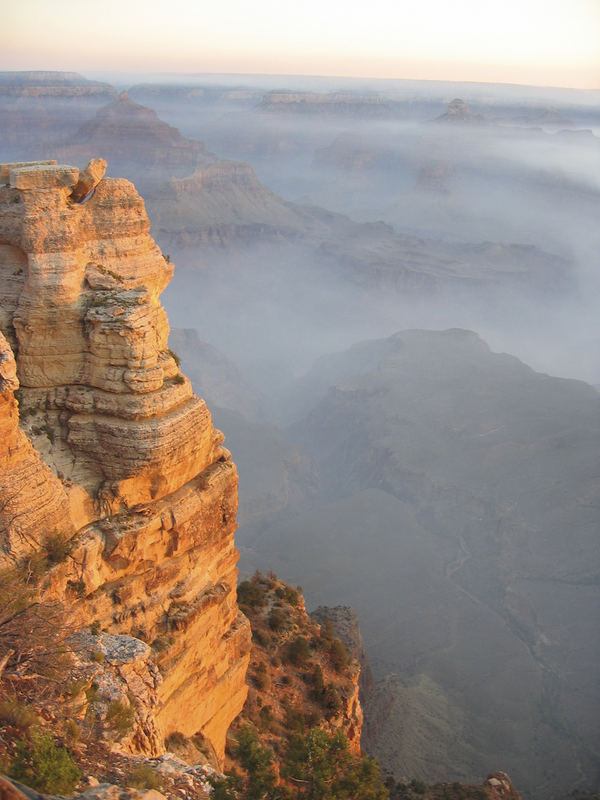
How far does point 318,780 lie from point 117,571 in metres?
6.94

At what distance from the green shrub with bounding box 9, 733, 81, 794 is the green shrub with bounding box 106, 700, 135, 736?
7.79 feet

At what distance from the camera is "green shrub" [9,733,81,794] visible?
8586 mm

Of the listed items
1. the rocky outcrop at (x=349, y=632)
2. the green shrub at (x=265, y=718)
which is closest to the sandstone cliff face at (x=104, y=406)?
the green shrub at (x=265, y=718)

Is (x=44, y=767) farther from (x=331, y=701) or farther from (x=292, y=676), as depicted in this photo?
(x=292, y=676)

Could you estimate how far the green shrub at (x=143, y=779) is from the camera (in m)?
9.86

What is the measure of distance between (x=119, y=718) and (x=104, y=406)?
7.59m

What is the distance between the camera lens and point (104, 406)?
16781 mm

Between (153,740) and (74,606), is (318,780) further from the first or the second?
(74,606)

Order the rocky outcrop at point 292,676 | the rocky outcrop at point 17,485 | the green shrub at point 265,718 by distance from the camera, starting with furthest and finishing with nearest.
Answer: the rocky outcrop at point 292,676 < the green shrub at point 265,718 < the rocky outcrop at point 17,485

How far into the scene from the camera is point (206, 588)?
19.9 meters

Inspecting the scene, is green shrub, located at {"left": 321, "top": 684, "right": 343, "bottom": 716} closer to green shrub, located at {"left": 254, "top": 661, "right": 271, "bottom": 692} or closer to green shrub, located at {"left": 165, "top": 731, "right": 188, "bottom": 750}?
green shrub, located at {"left": 254, "top": 661, "right": 271, "bottom": 692}

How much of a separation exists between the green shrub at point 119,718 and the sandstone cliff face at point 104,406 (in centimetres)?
378

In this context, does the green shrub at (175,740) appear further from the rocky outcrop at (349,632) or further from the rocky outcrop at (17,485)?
the rocky outcrop at (349,632)

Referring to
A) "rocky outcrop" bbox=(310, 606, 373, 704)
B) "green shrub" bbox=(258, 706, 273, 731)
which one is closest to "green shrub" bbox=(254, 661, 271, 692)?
"green shrub" bbox=(258, 706, 273, 731)
